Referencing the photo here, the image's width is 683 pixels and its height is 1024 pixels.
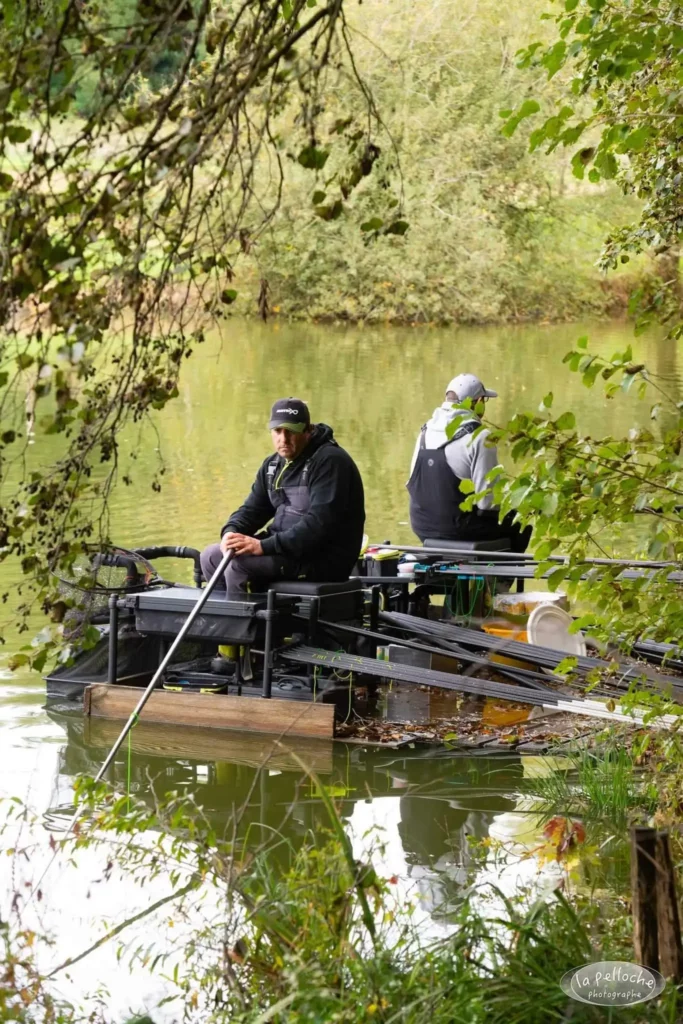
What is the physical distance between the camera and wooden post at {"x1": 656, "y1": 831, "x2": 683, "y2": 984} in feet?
11.7

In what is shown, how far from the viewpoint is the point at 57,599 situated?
3.51m

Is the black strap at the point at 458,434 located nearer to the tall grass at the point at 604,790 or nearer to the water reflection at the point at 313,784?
the water reflection at the point at 313,784

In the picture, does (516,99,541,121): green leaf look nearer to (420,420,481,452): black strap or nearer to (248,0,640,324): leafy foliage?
(420,420,481,452): black strap

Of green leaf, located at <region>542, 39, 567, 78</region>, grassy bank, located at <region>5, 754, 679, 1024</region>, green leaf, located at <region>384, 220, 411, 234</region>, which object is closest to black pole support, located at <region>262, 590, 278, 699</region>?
grassy bank, located at <region>5, 754, 679, 1024</region>

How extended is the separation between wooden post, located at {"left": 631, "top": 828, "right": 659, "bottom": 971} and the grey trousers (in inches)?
166

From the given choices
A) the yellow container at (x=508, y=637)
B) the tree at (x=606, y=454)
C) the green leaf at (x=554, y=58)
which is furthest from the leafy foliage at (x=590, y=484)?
the yellow container at (x=508, y=637)

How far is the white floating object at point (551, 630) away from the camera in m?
8.05

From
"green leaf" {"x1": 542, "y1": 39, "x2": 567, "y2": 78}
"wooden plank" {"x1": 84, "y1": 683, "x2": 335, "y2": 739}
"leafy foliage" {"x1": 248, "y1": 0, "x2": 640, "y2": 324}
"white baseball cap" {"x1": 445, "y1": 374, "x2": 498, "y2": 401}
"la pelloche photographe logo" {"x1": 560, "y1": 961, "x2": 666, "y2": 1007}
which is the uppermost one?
"leafy foliage" {"x1": 248, "y1": 0, "x2": 640, "y2": 324}

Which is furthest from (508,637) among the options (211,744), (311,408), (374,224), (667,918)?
(311,408)

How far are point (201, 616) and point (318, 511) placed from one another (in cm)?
79

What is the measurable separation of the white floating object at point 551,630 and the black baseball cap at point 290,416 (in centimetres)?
154

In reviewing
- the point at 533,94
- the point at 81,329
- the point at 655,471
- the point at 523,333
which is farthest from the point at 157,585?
the point at 523,333

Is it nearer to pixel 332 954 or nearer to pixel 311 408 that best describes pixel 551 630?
pixel 332 954

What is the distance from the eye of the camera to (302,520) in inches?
303
